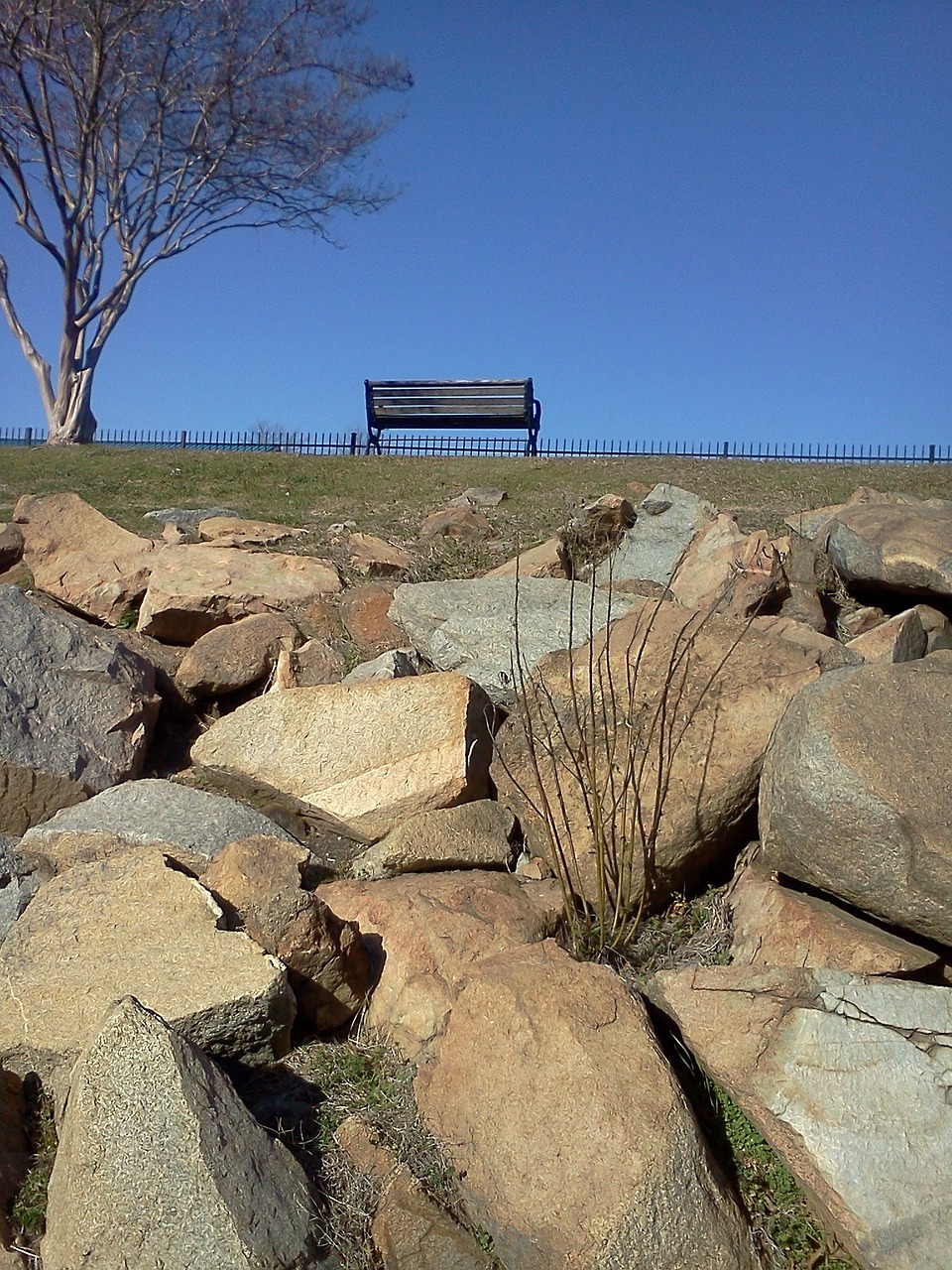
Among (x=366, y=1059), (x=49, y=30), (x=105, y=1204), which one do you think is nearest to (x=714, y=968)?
(x=366, y=1059)

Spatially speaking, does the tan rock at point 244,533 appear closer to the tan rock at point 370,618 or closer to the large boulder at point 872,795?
the tan rock at point 370,618

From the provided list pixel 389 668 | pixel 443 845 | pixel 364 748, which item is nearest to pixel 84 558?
pixel 389 668

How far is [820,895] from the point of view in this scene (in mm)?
3023

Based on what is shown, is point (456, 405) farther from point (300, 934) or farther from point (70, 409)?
point (300, 934)

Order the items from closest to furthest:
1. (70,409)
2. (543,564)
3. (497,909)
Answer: (497,909) → (543,564) → (70,409)

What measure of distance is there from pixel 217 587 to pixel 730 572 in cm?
249

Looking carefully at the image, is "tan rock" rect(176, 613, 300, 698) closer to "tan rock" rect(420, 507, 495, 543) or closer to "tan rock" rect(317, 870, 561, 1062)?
"tan rock" rect(317, 870, 561, 1062)

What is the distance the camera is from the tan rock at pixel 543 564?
5.30 metres

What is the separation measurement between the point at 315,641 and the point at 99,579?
52.1 inches

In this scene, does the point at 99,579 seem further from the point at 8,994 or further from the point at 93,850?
the point at 8,994

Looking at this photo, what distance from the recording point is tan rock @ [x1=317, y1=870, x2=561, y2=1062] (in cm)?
281

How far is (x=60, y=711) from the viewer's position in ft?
13.0

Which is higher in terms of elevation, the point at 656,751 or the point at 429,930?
the point at 656,751

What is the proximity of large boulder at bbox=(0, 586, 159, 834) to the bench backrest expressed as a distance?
27.4 feet
